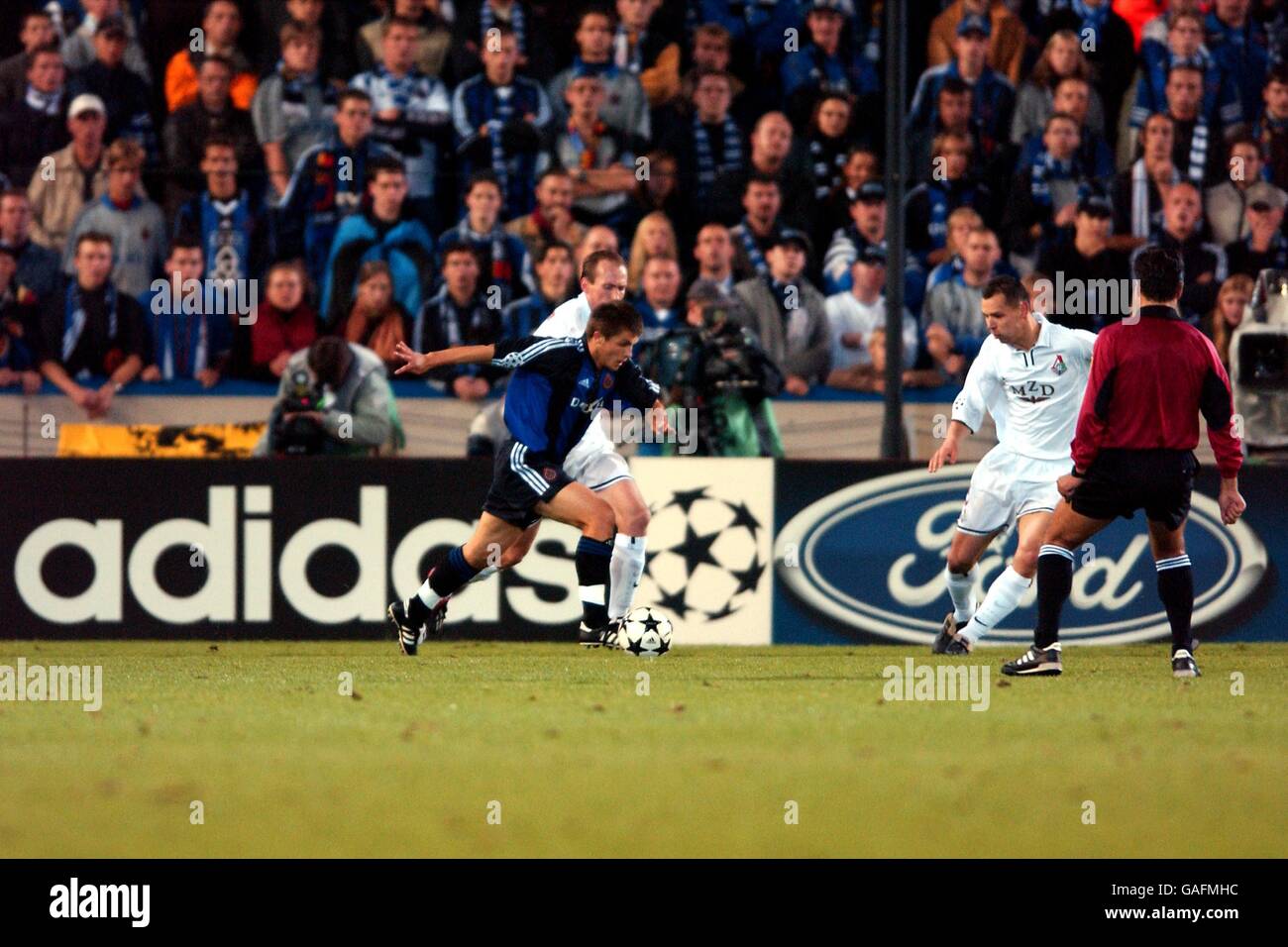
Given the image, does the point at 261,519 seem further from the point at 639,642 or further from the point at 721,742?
the point at 721,742

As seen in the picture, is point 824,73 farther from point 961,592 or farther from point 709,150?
point 961,592

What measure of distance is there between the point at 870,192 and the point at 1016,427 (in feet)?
12.1

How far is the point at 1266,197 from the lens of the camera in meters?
13.4

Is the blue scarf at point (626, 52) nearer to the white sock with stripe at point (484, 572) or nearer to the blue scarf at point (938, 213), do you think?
the blue scarf at point (938, 213)

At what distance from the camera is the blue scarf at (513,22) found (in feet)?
46.2

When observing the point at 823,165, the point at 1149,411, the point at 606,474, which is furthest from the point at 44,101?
the point at 1149,411

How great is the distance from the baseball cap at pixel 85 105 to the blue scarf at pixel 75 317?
4.76 ft

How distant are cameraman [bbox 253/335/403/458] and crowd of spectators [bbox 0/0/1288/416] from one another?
55cm

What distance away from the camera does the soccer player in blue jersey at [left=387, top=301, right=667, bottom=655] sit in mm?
9805

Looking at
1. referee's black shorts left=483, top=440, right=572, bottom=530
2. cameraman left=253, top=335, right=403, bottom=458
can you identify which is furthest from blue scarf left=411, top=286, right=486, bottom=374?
referee's black shorts left=483, top=440, right=572, bottom=530

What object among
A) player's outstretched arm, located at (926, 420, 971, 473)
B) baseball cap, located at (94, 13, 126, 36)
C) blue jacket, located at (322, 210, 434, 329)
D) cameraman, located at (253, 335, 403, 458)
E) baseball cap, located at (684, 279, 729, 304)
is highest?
baseball cap, located at (94, 13, 126, 36)

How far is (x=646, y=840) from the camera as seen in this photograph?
Answer: 5152 mm

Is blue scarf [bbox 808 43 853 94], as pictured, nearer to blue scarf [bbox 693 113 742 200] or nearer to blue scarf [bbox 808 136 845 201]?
blue scarf [bbox 808 136 845 201]

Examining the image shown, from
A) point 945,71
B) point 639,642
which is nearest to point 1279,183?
point 945,71
